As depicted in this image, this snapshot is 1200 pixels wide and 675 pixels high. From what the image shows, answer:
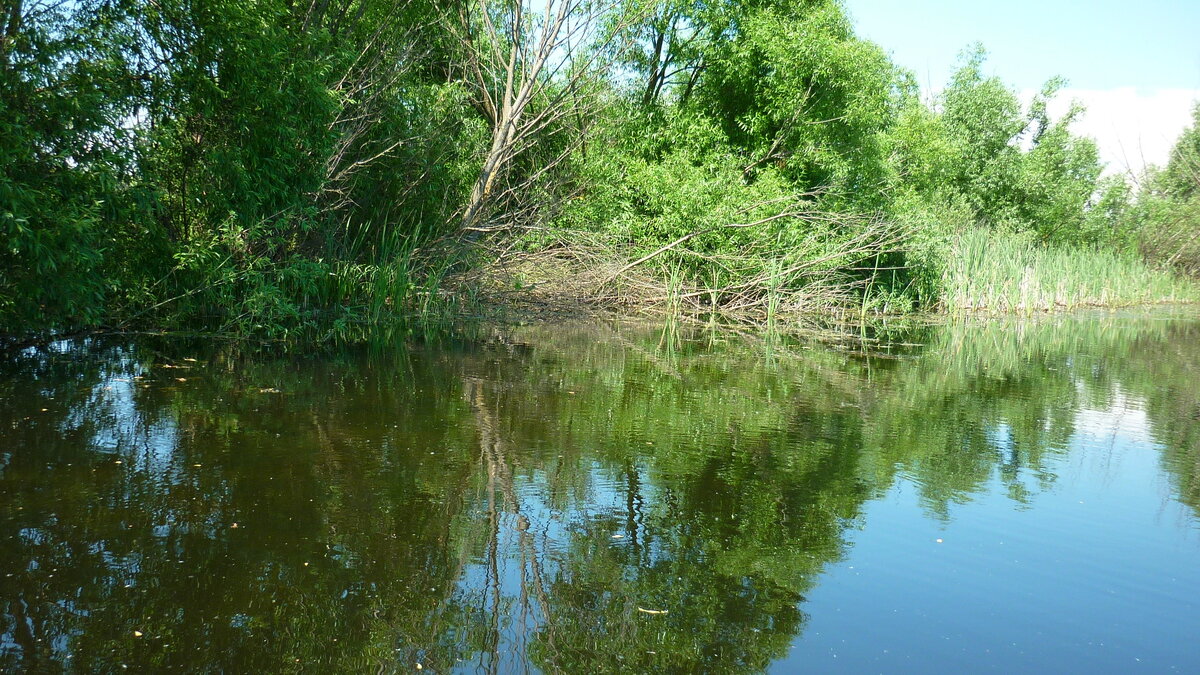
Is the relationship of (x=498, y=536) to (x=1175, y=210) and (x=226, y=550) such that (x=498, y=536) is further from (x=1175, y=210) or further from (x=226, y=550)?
(x=1175, y=210)

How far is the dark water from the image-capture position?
130 inches

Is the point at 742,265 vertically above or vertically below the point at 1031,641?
above

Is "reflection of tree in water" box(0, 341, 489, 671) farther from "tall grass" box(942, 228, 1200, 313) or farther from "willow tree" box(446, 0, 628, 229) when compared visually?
"tall grass" box(942, 228, 1200, 313)

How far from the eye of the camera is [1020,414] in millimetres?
8484

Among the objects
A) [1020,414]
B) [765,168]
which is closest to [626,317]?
[765,168]

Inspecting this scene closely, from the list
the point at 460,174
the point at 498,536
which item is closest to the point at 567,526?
the point at 498,536

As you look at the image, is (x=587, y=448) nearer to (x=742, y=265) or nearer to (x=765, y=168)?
(x=742, y=265)

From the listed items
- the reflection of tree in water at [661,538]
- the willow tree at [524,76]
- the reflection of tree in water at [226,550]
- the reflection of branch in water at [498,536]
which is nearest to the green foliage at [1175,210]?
the willow tree at [524,76]

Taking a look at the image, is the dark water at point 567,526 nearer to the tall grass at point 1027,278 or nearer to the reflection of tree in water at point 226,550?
the reflection of tree in water at point 226,550

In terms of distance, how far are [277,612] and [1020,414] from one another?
723cm

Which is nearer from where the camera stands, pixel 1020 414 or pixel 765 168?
pixel 1020 414

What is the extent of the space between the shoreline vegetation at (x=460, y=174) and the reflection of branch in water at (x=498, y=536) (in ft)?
12.3

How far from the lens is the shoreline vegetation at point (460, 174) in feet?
26.3

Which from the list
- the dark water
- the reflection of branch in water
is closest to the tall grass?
the dark water
